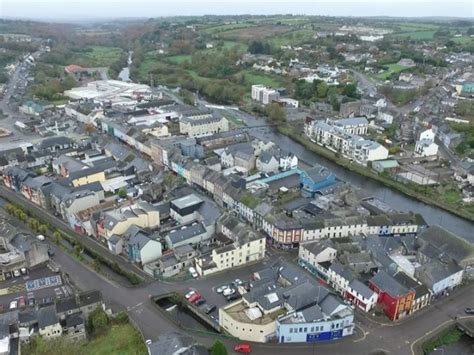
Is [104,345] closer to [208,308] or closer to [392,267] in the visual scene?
[208,308]

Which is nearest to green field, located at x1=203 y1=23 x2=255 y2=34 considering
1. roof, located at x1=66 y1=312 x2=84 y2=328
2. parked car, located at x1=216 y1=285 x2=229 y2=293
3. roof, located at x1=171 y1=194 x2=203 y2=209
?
roof, located at x1=171 y1=194 x2=203 y2=209

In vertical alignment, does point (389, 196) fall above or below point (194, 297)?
→ below

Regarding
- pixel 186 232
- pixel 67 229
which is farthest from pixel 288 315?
pixel 67 229

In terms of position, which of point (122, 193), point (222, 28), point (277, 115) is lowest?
point (122, 193)

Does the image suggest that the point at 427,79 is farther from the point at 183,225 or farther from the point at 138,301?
the point at 138,301

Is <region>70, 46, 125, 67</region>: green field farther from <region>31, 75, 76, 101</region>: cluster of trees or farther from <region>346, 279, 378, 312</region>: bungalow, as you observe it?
<region>346, 279, 378, 312</region>: bungalow

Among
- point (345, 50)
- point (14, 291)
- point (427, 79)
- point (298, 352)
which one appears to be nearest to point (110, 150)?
point (14, 291)
